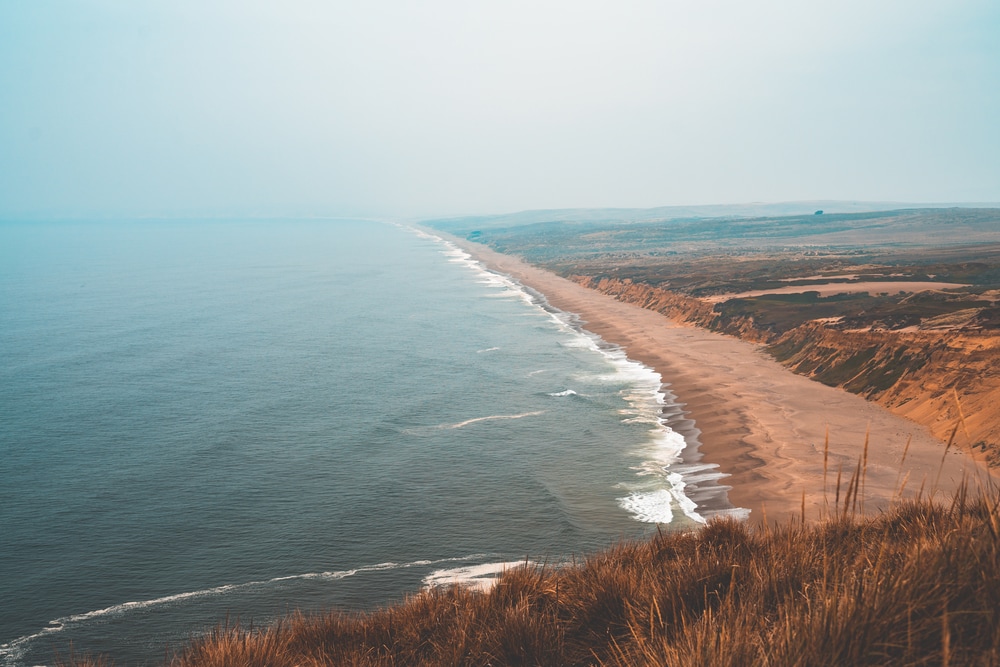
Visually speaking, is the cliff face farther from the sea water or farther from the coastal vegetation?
the sea water

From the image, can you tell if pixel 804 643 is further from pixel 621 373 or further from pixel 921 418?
pixel 621 373

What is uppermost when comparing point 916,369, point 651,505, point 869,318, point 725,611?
point 725,611

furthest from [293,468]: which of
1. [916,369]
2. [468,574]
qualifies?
[916,369]

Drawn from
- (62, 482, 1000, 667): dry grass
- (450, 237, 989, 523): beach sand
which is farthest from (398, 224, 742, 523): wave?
(62, 482, 1000, 667): dry grass

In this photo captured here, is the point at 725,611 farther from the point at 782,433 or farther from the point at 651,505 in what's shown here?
the point at 782,433

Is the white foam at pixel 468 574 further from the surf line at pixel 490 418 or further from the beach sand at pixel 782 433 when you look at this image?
the surf line at pixel 490 418

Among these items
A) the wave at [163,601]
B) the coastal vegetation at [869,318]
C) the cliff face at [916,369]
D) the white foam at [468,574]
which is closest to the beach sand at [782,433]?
the cliff face at [916,369]
